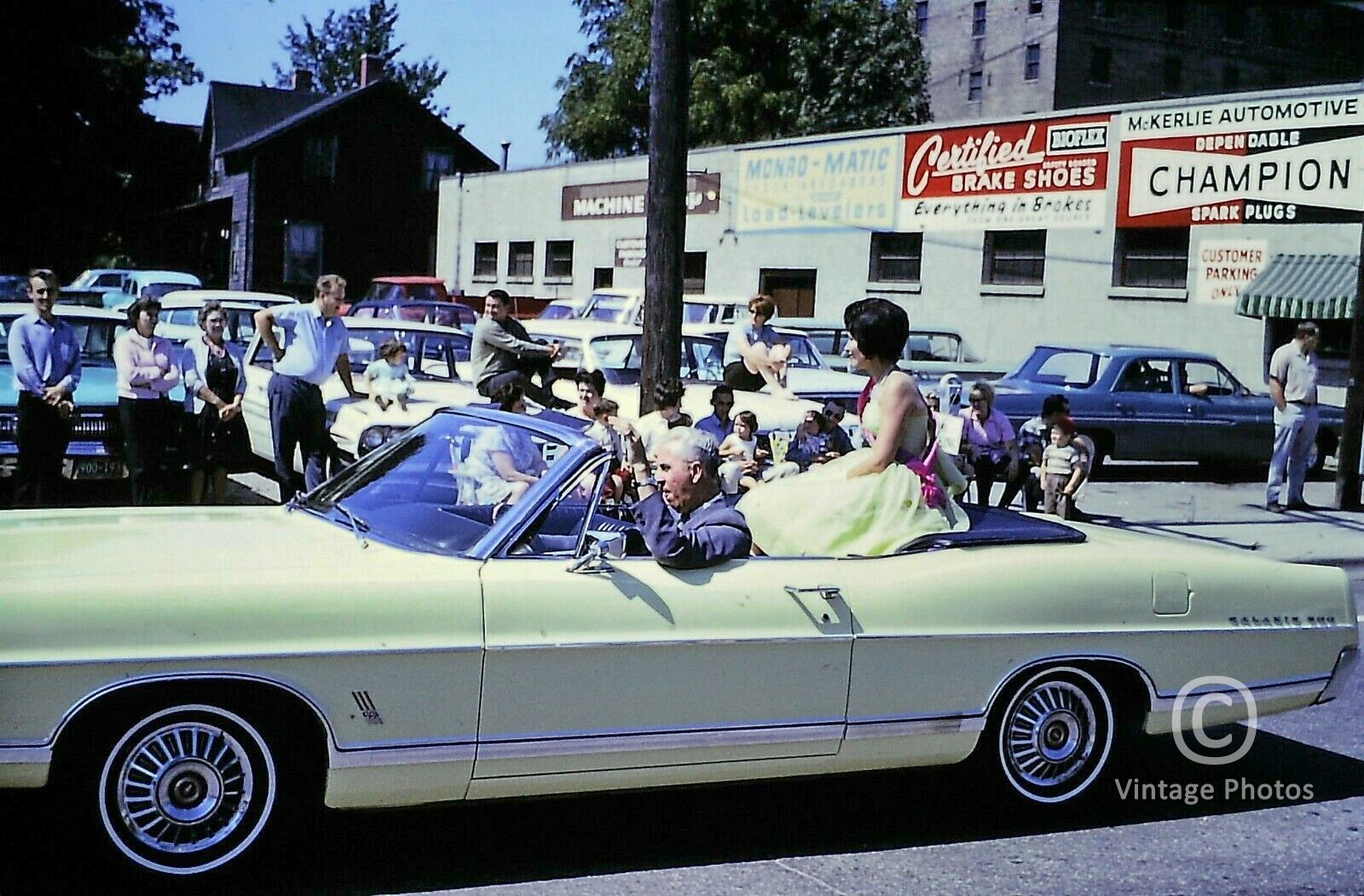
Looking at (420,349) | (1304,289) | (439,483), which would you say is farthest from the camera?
(1304,289)

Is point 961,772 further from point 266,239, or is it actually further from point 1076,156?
point 266,239

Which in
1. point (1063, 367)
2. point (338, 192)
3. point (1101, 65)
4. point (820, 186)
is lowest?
point (1063, 367)

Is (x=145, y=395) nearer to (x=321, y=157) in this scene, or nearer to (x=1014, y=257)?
(x=1014, y=257)

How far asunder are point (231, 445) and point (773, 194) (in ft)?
68.5

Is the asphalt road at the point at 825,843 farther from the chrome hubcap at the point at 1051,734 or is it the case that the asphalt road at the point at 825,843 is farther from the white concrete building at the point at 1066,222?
the white concrete building at the point at 1066,222

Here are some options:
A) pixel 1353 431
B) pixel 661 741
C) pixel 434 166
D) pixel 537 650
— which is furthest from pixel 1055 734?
pixel 434 166

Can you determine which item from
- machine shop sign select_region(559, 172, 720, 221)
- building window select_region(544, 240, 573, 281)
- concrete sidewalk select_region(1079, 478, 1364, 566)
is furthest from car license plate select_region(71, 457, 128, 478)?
building window select_region(544, 240, 573, 281)

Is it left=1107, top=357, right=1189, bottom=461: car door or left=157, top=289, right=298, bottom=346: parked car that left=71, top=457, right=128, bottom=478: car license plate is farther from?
left=1107, top=357, right=1189, bottom=461: car door

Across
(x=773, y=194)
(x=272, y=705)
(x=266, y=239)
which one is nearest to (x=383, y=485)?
(x=272, y=705)

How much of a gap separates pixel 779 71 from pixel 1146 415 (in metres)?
36.1

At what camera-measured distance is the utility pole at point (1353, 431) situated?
50.0 ft

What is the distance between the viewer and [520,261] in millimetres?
40312

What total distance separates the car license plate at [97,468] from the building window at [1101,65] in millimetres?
52315

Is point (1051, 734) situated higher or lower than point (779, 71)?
lower
